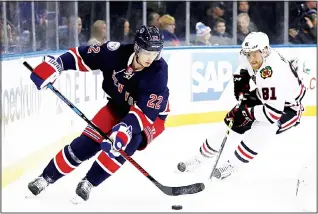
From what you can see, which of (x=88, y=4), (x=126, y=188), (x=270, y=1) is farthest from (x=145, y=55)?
(x=270, y=1)

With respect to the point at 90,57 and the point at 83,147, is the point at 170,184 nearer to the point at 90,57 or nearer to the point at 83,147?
the point at 83,147

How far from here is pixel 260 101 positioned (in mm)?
4699

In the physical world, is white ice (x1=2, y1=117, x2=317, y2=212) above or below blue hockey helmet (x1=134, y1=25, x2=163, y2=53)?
below

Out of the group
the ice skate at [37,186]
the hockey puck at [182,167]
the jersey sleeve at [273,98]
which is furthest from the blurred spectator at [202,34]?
the ice skate at [37,186]

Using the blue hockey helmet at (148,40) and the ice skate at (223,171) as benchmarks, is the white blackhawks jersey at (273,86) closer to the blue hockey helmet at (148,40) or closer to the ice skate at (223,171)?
the ice skate at (223,171)

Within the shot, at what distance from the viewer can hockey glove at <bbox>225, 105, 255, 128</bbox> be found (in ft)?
15.0

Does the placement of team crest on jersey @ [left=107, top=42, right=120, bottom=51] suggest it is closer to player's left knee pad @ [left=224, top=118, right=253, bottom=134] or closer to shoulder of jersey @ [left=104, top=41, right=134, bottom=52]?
shoulder of jersey @ [left=104, top=41, right=134, bottom=52]

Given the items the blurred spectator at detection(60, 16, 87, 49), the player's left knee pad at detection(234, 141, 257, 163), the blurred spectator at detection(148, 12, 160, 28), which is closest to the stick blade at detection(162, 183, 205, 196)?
the player's left knee pad at detection(234, 141, 257, 163)

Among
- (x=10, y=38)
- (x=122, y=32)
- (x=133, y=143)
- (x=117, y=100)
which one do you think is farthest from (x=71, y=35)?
(x=133, y=143)

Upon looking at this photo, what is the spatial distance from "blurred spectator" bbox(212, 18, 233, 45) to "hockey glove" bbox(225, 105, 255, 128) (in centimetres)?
321

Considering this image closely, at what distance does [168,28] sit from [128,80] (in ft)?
12.1

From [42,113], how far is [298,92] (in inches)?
62.5

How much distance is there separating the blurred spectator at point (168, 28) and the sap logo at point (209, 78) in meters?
0.36

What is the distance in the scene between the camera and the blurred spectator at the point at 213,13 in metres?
7.98
